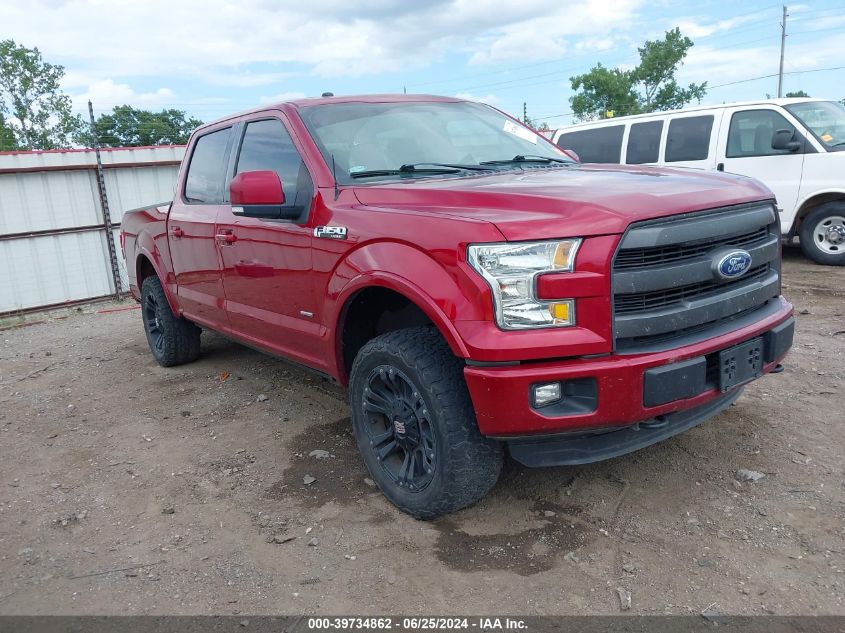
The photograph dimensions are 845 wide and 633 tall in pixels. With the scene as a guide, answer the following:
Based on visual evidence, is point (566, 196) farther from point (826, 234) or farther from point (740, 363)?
point (826, 234)

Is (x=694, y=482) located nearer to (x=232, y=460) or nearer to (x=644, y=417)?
(x=644, y=417)

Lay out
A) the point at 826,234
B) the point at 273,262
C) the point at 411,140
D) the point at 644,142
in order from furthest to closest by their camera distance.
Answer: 1. the point at 644,142
2. the point at 826,234
3. the point at 273,262
4. the point at 411,140

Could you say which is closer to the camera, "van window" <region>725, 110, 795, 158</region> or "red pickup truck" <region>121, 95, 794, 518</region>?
"red pickup truck" <region>121, 95, 794, 518</region>

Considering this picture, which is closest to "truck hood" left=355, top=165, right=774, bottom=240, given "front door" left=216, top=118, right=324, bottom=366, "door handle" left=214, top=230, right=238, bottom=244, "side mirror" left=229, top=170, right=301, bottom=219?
"side mirror" left=229, top=170, right=301, bottom=219

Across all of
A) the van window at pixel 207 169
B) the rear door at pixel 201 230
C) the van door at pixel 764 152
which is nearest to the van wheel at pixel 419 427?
the rear door at pixel 201 230

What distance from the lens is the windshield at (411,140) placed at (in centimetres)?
355

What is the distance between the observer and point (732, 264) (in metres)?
2.80

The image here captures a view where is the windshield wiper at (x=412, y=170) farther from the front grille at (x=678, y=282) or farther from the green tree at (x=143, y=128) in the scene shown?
the green tree at (x=143, y=128)

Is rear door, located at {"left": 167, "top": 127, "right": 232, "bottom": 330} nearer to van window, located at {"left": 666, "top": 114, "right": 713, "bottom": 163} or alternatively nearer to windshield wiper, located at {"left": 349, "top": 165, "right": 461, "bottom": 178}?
windshield wiper, located at {"left": 349, "top": 165, "right": 461, "bottom": 178}

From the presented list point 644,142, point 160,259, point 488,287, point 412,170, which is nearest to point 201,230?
point 160,259

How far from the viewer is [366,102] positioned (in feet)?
13.0

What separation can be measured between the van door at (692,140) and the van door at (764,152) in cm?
14

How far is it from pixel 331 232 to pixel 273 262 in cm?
67

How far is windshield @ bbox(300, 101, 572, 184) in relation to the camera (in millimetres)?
3547
